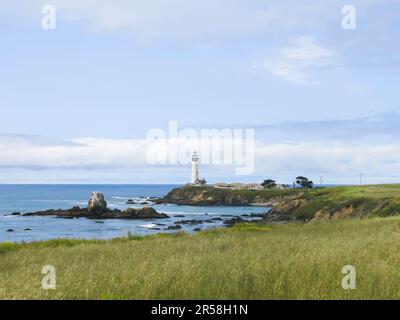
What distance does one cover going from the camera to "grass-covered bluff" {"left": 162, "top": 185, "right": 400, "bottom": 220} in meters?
61.2

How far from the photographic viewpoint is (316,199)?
3415 inches

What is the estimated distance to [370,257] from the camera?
36.6 feet

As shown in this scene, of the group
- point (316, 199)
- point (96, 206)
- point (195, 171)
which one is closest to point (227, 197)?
point (195, 171)

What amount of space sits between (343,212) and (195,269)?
59.2 meters

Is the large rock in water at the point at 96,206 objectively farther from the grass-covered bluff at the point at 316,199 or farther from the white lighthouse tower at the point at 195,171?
the white lighthouse tower at the point at 195,171

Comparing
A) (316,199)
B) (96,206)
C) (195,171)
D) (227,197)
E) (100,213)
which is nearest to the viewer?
(316,199)

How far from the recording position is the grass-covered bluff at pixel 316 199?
61188mm

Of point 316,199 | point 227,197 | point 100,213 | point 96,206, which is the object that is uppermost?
point 316,199

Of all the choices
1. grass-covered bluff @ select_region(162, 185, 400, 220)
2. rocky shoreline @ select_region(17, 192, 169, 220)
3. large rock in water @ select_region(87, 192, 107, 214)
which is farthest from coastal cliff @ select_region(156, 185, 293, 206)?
rocky shoreline @ select_region(17, 192, 169, 220)

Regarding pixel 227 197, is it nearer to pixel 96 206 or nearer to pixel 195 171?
pixel 195 171

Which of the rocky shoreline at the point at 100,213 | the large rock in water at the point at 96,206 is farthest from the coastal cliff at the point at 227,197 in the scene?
the rocky shoreline at the point at 100,213
